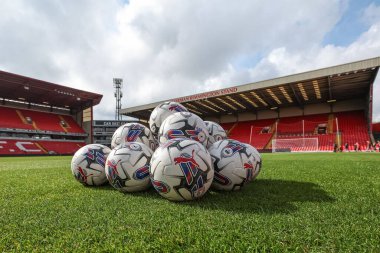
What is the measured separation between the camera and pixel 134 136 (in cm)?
518

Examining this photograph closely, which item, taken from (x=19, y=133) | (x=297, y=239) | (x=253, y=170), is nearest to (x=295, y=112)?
(x=253, y=170)

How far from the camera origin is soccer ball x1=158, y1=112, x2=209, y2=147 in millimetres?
4359

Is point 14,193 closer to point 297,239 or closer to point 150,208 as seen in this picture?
point 150,208

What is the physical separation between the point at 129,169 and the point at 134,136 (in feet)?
4.48

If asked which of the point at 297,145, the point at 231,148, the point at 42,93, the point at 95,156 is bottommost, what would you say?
the point at 297,145

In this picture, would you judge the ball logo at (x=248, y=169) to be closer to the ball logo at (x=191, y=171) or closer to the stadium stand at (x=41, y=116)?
the ball logo at (x=191, y=171)

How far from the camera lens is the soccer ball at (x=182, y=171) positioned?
3.23 meters

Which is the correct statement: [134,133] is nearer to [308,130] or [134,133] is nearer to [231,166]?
[231,166]

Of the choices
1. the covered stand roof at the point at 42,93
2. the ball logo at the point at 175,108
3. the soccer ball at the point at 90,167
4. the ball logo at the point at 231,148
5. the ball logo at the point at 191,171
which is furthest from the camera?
the covered stand roof at the point at 42,93

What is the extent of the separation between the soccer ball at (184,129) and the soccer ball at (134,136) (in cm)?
69

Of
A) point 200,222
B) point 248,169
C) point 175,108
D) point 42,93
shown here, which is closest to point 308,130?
point 175,108

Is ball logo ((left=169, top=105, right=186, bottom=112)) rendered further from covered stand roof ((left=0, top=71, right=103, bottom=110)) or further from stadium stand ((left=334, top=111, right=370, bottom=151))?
covered stand roof ((left=0, top=71, right=103, bottom=110))

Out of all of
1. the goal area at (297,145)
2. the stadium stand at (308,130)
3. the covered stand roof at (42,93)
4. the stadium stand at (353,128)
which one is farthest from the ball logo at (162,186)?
the covered stand roof at (42,93)

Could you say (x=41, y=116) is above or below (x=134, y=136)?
above
